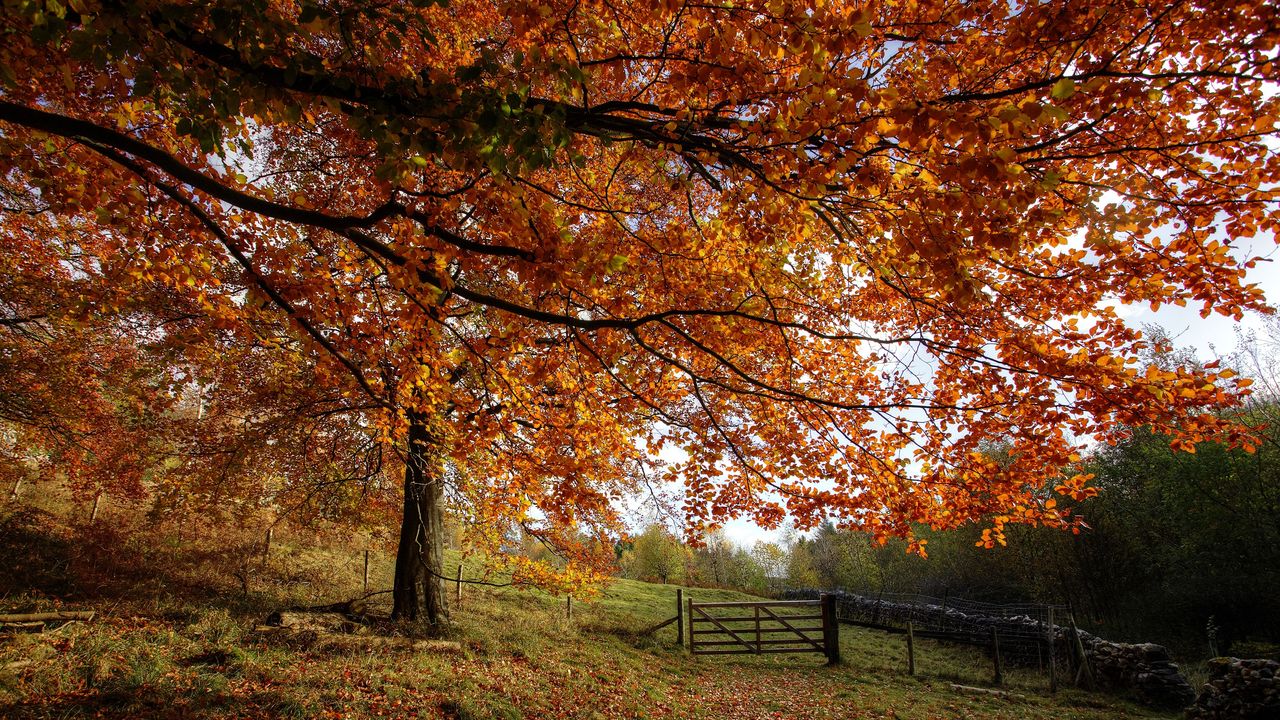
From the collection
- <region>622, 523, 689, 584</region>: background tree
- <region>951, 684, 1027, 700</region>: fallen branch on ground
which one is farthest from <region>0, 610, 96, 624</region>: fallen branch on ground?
<region>622, 523, 689, 584</region>: background tree

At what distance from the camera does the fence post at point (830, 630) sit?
13439 millimetres

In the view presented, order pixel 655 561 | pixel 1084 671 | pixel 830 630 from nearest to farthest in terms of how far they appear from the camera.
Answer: pixel 1084 671, pixel 830 630, pixel 655 561

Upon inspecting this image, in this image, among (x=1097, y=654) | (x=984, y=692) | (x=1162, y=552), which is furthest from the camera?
(x=1162, y=552)

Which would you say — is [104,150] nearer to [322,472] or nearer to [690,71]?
[690,71]

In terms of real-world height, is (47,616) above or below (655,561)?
above

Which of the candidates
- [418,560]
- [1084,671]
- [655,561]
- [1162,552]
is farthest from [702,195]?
[655,561]

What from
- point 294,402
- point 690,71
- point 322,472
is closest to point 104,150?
point 690,71

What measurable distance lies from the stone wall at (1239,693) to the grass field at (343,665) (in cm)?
113

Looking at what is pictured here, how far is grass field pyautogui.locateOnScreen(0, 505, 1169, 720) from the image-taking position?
18.6 feet

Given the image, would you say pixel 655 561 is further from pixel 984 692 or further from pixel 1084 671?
pixel 984 692

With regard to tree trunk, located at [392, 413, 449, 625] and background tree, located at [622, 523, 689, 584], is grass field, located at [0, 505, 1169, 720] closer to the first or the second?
tree trunk, located at [392, 413, 449, 625]

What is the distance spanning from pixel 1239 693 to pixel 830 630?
734 cm

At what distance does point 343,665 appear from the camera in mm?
7211

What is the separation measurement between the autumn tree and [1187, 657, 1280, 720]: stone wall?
7.85 metres
